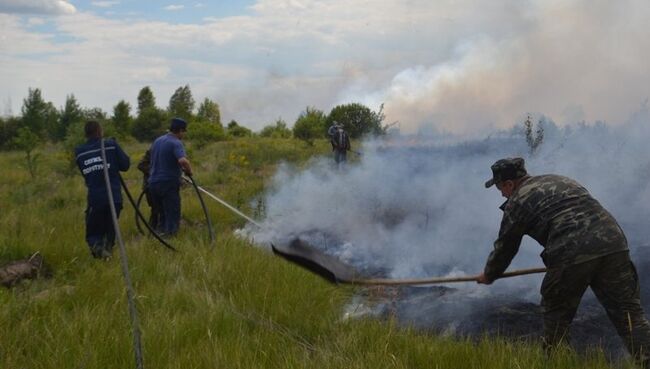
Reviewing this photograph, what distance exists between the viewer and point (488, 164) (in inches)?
408

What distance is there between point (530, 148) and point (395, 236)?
346cm

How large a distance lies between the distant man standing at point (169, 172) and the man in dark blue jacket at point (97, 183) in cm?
100

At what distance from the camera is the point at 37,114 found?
37031mm

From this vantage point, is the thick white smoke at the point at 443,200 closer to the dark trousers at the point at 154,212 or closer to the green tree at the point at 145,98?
the dark trousers at the point at 154,212

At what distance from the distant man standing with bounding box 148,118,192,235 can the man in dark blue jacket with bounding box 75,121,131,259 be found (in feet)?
3.29

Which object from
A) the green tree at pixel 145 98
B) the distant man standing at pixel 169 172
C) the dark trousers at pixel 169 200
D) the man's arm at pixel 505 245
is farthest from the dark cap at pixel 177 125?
the green tree at pixel 145 98

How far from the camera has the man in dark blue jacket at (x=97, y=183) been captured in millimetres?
6324

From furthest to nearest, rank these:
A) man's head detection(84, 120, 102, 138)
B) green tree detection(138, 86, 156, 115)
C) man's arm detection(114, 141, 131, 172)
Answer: green tree detection(138, 86, 156, 115) < man's arm detection(114, 141, 131, 172) < man's head detection(84, 120, 102, 138)

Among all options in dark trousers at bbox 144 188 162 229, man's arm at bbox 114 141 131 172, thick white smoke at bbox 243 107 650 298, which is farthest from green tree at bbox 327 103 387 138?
man's arm at bbox 114 141 131 172

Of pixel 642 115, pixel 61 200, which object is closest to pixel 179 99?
pixel 61 200

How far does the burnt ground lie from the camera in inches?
189

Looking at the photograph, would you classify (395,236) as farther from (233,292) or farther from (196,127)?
(196,127)

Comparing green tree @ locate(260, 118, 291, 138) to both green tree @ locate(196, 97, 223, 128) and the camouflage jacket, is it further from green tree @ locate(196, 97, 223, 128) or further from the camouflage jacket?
the camouflage jacket

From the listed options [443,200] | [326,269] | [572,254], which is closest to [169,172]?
[326,269]
